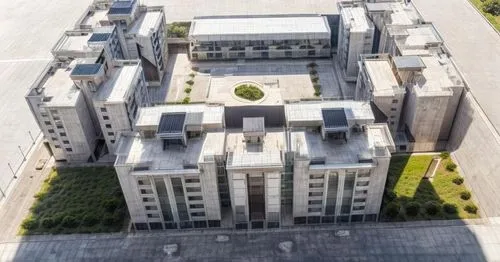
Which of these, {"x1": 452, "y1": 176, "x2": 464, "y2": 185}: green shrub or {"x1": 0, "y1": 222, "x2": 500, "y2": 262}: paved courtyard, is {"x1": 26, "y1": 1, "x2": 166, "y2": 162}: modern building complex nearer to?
{"x1": 0, "y1": 222, "x2": 500, "y2": 262}: paved courtyard

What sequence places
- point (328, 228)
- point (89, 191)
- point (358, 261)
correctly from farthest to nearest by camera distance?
point (89, 191)
point (328, 228)
point (358, 261)

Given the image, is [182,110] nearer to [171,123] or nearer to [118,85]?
[171,123]

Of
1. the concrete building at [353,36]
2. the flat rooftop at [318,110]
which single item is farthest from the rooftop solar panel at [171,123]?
the concrete building at [353,36]

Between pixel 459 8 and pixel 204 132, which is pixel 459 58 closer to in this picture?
pixel 459 8

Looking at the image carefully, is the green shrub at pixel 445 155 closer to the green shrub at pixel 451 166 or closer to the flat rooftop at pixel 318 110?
the green shrub at pixel 451 166

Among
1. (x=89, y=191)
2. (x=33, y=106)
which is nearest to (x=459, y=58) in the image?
(x=89, y=191)

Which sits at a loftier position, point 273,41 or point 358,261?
point 273,41

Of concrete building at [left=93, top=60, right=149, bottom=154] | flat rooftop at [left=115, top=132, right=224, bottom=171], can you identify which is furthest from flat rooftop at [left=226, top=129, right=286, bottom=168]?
concrete building at [left=93, top=60, right=149, bottom=154]
